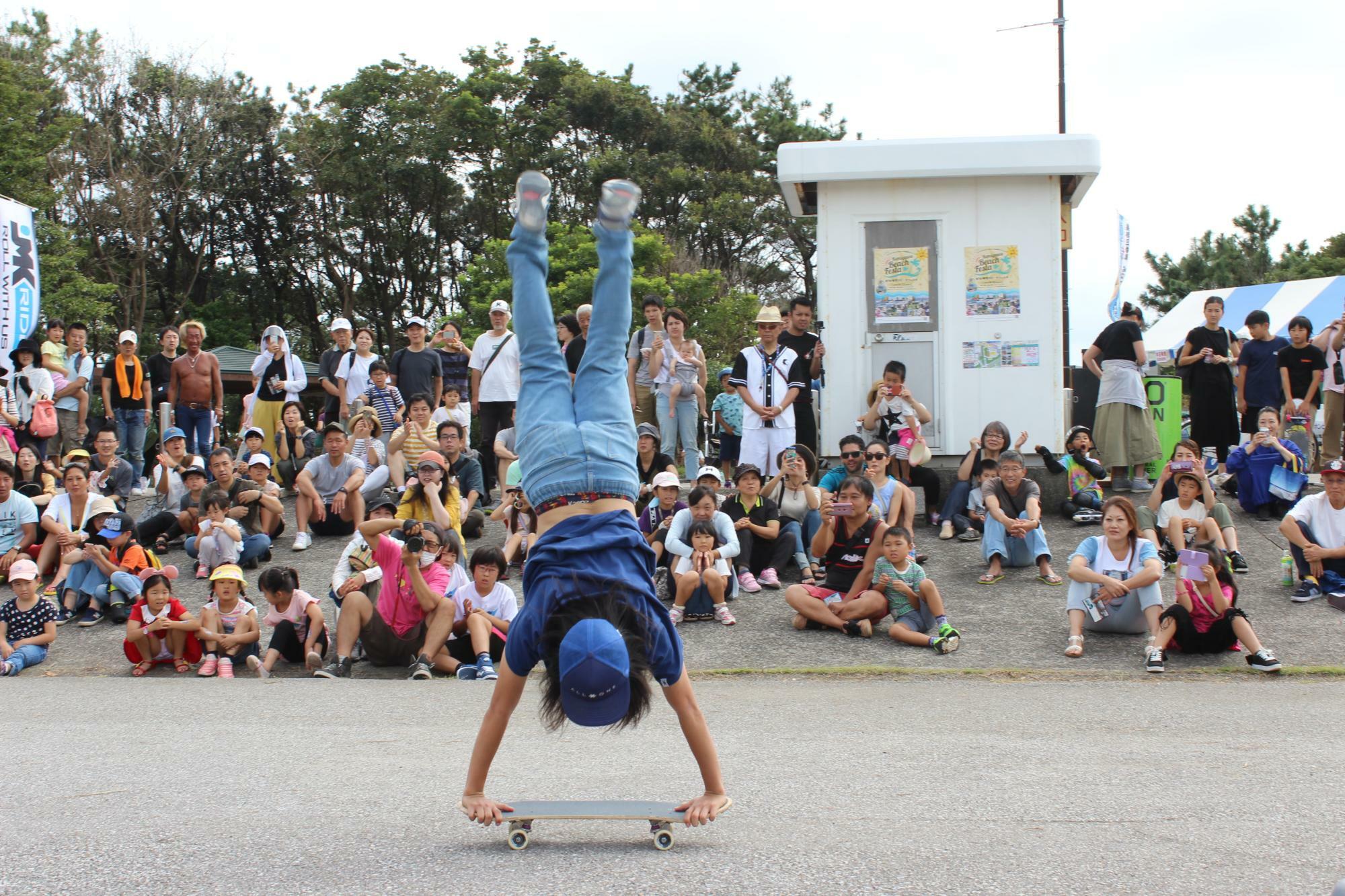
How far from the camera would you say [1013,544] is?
1013cm

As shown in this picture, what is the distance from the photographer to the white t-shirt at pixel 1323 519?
29.6ft

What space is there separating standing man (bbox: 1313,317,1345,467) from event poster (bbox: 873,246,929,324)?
413cm

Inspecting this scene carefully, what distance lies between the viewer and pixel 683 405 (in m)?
11.8

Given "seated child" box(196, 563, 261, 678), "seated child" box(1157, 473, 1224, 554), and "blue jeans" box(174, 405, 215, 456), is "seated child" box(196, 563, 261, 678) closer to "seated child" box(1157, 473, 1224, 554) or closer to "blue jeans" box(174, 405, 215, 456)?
"blue jeans" box(174, 405, 215, 456)

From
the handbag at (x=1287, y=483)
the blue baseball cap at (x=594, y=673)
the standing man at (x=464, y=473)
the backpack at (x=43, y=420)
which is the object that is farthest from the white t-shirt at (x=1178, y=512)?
the backpack at (x=43, y=420)

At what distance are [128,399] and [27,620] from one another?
4.58 metres

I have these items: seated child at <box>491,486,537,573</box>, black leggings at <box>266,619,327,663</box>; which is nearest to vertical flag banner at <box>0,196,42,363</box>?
seated child at <box>491,486,537,573</box>

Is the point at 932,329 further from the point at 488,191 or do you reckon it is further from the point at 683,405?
the point at 488,191

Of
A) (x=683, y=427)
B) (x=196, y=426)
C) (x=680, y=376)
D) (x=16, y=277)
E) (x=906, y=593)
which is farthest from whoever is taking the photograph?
(x=196, y=426)

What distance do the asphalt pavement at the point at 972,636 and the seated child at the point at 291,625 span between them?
16 centimetres

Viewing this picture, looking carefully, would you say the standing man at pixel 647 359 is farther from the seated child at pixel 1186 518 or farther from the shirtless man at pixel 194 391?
the seated child at pixel 1186 518

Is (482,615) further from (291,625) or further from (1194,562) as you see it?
(1194,562)

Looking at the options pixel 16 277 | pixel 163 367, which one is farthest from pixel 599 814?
pixel 16 277

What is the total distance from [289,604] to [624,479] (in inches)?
201
